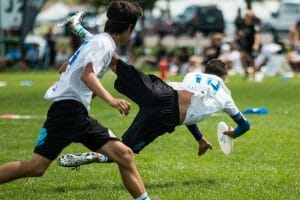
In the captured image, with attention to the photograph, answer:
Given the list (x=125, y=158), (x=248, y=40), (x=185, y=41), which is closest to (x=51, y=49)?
(x=185, y=41)

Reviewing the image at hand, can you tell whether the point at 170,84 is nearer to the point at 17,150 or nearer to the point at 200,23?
the point at 17,150

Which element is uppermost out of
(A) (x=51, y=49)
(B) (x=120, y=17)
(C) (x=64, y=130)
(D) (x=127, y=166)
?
(B) (x=120, y=17)

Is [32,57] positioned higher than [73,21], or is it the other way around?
[73,21]

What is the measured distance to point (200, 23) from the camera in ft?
136

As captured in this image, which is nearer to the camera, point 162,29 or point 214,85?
point 214,85

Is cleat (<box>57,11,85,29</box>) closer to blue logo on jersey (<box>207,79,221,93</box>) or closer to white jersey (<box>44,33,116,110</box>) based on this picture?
white jersey (<box>44,33,116,110</box>)

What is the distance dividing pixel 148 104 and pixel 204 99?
25.3 inches

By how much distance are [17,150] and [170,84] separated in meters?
3.18

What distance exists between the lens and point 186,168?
1032 cm

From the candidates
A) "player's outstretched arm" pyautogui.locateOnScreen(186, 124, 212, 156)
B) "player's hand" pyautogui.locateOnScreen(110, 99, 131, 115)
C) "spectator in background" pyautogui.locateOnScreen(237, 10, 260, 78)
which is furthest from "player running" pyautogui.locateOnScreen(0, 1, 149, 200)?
"spectator in background" pyautogui.locateOnScreen(237, 10, 260, 78)

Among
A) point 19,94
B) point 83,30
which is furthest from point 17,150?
point 19,94

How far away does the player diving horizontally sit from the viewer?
911 centimetres

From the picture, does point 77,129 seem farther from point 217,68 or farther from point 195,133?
point 217,68

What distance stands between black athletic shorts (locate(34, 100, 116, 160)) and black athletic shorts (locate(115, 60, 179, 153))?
159cm
